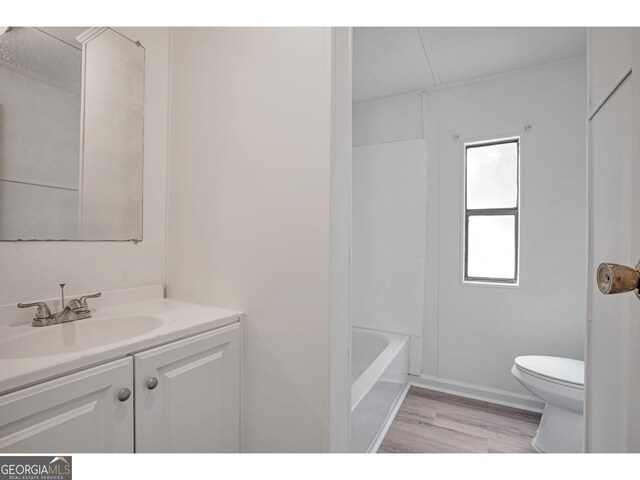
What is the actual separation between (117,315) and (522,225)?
243 cm

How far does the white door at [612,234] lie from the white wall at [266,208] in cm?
74

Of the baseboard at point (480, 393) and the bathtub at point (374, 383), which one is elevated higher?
the bathtub at point (374, 383)

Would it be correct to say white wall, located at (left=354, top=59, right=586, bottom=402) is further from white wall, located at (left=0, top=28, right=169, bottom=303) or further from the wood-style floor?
white wall, located at (left=0, top=28, right=169, bottom=303)

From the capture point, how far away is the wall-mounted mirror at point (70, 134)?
3.35 feet

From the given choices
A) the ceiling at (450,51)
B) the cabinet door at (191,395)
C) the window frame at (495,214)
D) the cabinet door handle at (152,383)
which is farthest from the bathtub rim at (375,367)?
the ceiling at (450,51)

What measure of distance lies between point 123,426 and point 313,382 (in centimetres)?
57

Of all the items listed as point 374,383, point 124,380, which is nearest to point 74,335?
point 124,380

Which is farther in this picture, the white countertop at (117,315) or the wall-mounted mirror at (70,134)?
the wall-mounted mirror at (70,134)

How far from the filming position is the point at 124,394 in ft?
2.67

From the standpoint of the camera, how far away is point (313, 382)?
1.06m

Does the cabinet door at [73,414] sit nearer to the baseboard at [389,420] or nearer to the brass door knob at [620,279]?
the brass door knob at [620,279]

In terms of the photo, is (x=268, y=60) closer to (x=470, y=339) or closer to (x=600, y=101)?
(x=600, y=101)

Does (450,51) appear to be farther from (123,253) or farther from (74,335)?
(74,335)

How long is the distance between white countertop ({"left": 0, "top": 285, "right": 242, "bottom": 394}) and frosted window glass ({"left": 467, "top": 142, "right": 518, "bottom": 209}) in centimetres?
203
